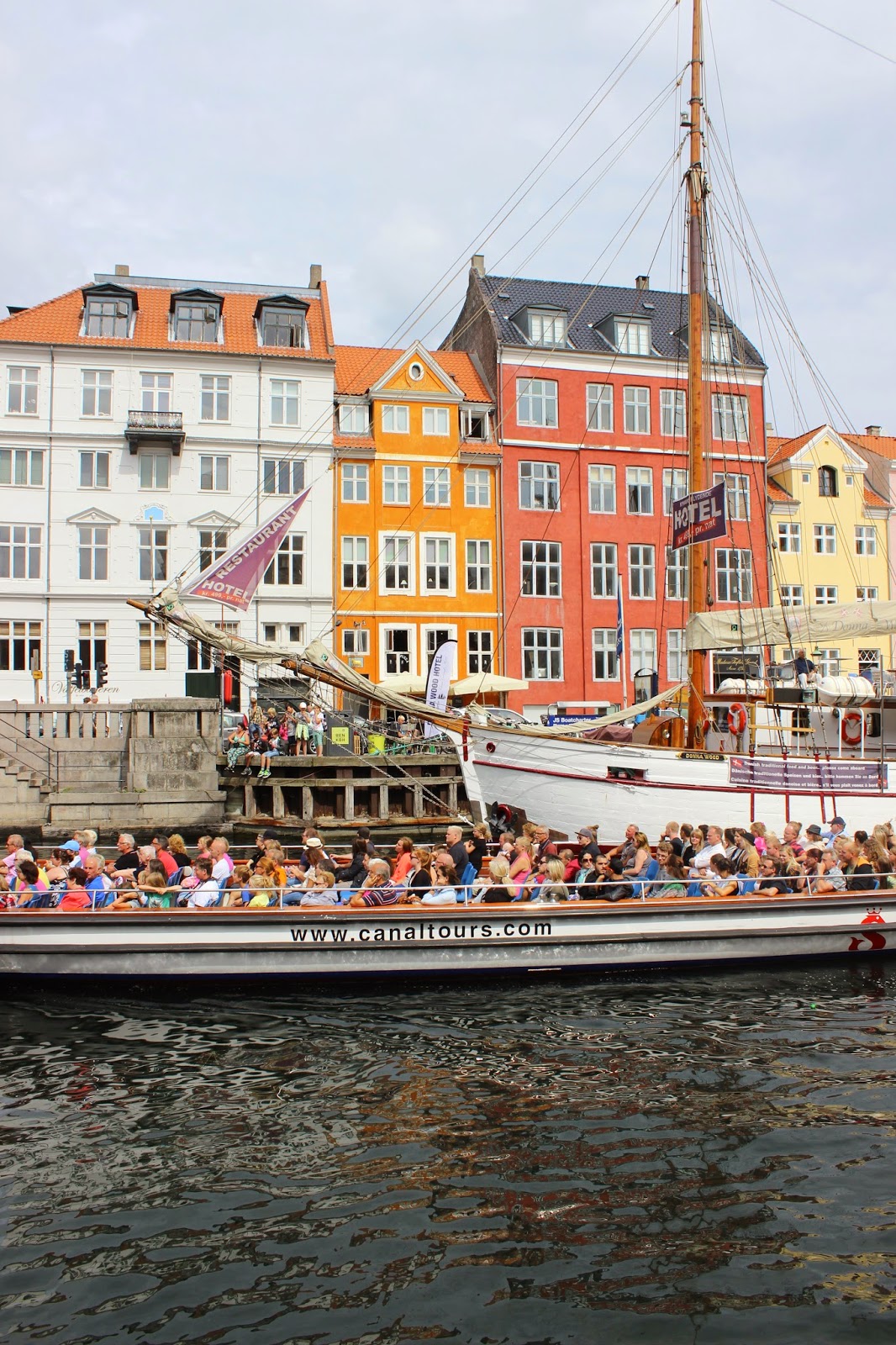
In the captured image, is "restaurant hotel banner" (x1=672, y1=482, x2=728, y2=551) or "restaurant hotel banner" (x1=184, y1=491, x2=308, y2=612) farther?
"restaurant hotel banner" (x1=672, y1=482, x2=728, y2=551)

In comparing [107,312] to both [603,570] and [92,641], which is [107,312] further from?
[603,570]

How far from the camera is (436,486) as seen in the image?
42.8 metres

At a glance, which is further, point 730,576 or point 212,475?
point 730,576

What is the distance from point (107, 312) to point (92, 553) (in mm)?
9740

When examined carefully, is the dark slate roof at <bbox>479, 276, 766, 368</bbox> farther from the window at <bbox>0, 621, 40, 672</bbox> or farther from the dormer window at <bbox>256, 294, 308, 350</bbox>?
the window at <bbox>0, 621, 40, 672</bbox>

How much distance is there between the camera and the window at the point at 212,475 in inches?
1601

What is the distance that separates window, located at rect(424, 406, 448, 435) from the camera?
42875 mm

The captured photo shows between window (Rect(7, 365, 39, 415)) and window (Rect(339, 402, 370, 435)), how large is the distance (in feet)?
37.6

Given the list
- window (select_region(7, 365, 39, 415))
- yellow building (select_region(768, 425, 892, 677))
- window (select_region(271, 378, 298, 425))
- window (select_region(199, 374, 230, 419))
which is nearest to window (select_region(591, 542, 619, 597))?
yellow building (select_region(768, 425, 892, 677))

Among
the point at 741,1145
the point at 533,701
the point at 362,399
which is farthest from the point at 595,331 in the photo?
the point at 741,1145

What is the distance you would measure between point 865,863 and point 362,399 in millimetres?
31733

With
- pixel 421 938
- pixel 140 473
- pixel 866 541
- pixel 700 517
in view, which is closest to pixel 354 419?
pixel 140 473

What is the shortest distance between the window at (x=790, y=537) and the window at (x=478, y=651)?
1464cm

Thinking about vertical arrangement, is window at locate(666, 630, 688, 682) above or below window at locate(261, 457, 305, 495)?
below
